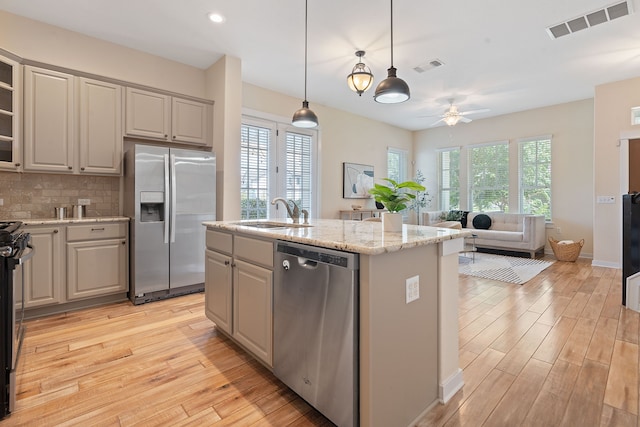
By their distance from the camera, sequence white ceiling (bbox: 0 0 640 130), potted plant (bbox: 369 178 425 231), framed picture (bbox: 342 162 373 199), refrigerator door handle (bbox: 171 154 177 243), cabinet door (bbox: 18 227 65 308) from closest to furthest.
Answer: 1. potted plant (bbox: 369 178 425 231)
2. cabinet door (bbox: 18 227 65 308)
3. white ceiling (bbox: 0 0 640 130)
4. refrigerator door handle (bbox: 171 154 177 243)
5. framed picture (bbox: 342 162 373 199)

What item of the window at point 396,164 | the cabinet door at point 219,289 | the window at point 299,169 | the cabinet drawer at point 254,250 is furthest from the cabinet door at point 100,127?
the window at point 396,164

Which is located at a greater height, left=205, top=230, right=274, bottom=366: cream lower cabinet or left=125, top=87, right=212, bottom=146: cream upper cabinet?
left=125, top=87, right=212, bottom=146: cream upper cabinet

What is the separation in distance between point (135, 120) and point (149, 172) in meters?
0.78

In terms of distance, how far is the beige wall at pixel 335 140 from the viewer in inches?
207

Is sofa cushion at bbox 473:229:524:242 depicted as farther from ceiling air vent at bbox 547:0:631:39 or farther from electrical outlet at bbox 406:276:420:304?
electrical outlet at bbox 406:276:420:304

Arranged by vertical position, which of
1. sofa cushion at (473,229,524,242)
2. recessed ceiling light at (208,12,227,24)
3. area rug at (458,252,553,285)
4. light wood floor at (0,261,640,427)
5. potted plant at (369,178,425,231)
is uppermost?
recessed ceiling light at (208,12,227,24)

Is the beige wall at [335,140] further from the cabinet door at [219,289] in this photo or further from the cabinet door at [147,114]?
the cabinet door at [219,289]

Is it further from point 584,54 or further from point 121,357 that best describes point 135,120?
point 584,54

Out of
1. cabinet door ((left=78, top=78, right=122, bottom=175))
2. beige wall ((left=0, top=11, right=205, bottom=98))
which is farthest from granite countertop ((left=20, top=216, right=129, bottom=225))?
beige wall ((left=0, top=11, right=205, bottom=98))

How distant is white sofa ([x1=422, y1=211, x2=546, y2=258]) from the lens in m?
5.80

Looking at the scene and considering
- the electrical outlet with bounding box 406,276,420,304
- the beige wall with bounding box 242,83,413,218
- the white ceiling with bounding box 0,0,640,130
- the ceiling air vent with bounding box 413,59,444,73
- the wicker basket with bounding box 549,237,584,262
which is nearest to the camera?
the electrical outlet with bounding box 406,276,420,304

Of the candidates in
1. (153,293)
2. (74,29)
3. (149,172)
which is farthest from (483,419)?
(74,29)

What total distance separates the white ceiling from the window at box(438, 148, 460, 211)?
8.71 ft

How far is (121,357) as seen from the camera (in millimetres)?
2244
